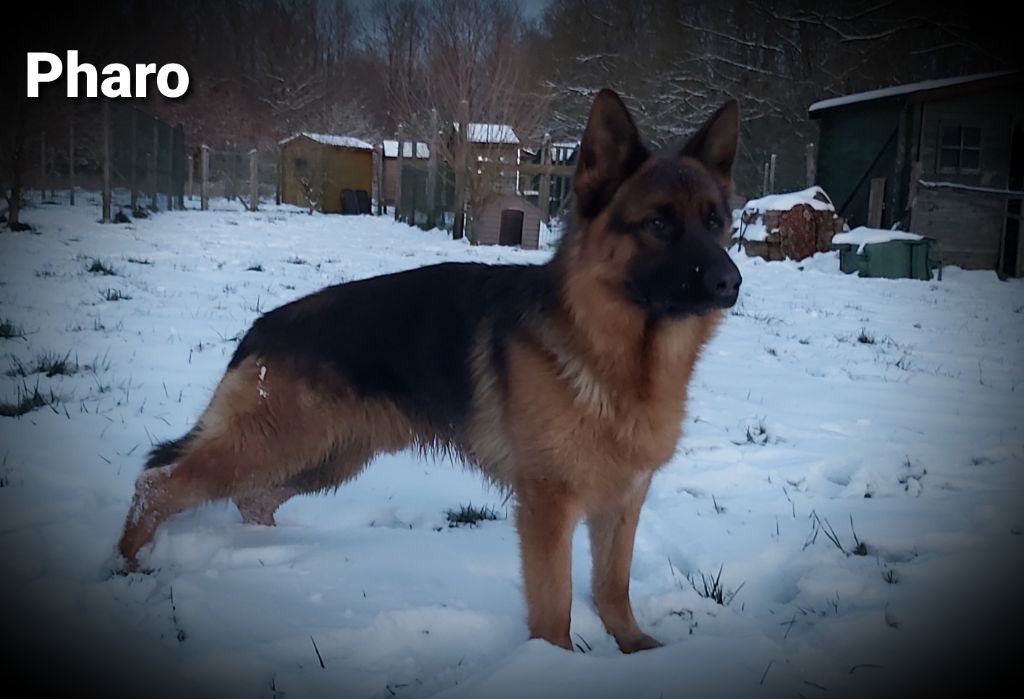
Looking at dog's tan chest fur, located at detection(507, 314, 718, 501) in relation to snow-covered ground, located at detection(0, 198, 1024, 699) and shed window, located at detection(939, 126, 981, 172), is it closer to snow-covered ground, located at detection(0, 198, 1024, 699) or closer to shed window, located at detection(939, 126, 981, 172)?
snow-covered ground, located at detection(0, 198, 1024, 699)

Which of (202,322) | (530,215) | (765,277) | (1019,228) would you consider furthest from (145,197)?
(1019,228)

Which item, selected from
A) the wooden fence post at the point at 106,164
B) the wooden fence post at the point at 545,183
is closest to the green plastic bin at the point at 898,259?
the wooden fence post at the point at 545,183

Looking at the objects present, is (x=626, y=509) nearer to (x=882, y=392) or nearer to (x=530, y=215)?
(x=882, y=392)

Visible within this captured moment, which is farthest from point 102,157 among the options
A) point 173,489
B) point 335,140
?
point 335,140

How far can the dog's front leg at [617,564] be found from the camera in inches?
104

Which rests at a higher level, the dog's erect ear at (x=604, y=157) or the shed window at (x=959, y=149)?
the shed window at (x=959, y=149)

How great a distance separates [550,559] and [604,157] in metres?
1.56

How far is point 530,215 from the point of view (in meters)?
16.4

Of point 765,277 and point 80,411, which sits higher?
point 765,277

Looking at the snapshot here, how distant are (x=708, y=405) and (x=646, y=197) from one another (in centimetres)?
291

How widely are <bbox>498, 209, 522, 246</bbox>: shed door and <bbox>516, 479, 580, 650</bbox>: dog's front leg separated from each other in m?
14.3

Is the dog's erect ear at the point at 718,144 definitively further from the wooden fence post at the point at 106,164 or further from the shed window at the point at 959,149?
the shed window at the point at 959,149

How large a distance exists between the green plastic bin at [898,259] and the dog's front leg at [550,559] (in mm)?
12906

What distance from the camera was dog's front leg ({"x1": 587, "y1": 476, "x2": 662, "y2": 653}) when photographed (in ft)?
8.68
